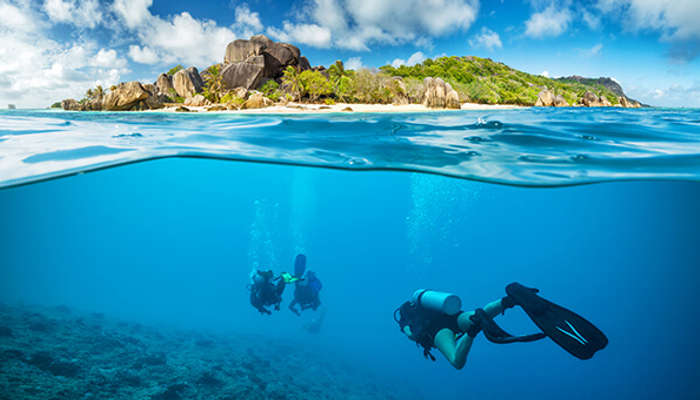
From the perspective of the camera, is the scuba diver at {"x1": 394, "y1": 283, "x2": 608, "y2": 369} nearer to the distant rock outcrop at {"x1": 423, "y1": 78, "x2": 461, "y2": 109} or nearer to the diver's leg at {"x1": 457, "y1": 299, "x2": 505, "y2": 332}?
the diver's leg at {"x1": 457, "y1": 299, "x2": 505, "y2": 332}

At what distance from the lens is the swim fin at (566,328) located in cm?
344

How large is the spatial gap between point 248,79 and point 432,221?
44.1 meters

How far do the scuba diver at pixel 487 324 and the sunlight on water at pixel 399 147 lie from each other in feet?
12.3

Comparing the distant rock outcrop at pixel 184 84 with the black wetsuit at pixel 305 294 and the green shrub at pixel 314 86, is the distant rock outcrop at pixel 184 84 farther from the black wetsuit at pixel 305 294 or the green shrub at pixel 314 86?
the black wetsuit at pixel 305 294

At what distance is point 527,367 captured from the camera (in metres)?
21.8

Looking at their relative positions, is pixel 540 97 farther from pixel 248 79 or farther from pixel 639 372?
pixel 248 79

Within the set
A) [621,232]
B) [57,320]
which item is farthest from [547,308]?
[621,232]

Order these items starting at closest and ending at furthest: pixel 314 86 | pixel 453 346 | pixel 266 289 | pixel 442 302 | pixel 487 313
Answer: pixel 487 313 → pixel 453 346 → pixel 442 302 → pixel 266 289 → pixel 314 86

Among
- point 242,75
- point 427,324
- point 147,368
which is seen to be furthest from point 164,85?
point 427,324

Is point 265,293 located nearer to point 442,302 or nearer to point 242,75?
point 442,302

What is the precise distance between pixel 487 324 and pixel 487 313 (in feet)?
1.19

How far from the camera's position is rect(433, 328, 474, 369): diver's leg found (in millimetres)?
4301

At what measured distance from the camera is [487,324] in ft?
12.8

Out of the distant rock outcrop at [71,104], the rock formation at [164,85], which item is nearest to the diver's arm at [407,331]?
the distant rock outcrop at [71,104]
